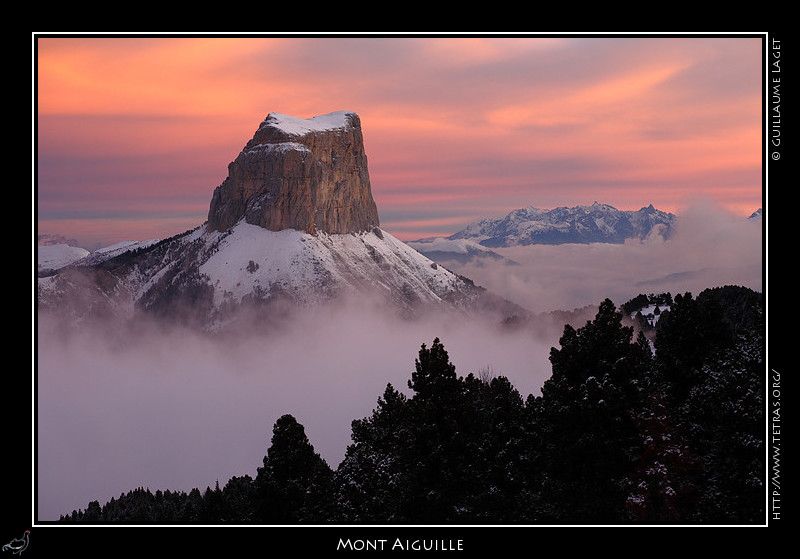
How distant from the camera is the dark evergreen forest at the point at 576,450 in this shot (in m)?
31.6

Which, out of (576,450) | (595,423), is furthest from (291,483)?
(595,423)

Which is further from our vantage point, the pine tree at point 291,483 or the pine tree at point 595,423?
the pine tree at point 291,483

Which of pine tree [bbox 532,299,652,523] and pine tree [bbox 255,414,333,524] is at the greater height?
pine tree [bbox 532,299,652,523]

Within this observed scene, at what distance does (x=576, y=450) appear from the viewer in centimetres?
3212
